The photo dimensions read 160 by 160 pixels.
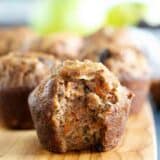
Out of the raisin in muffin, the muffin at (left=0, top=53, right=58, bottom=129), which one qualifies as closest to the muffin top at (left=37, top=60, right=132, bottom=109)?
the muffin at (left=0, top=53, right=58, bottom=129)

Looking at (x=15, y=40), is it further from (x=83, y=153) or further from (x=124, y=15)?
(x=83, y=153)

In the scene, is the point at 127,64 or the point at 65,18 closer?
the point at 127,64

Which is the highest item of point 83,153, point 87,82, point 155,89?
point 87,82

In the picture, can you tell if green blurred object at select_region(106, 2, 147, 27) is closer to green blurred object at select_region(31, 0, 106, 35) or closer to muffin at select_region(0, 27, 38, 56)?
green blurred object at select_region(31, 0, 106, 35)

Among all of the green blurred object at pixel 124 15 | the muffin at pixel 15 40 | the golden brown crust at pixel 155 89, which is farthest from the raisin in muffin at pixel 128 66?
the green blurred object at pixel 124 15

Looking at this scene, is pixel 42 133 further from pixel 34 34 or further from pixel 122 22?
pixel 122 22

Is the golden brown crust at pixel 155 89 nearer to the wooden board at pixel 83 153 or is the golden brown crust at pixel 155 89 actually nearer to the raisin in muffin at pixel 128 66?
the raisin in muffin at pixel 128 66

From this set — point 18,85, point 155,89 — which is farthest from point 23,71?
point 155,89

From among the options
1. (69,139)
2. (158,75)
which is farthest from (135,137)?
(158,75)
